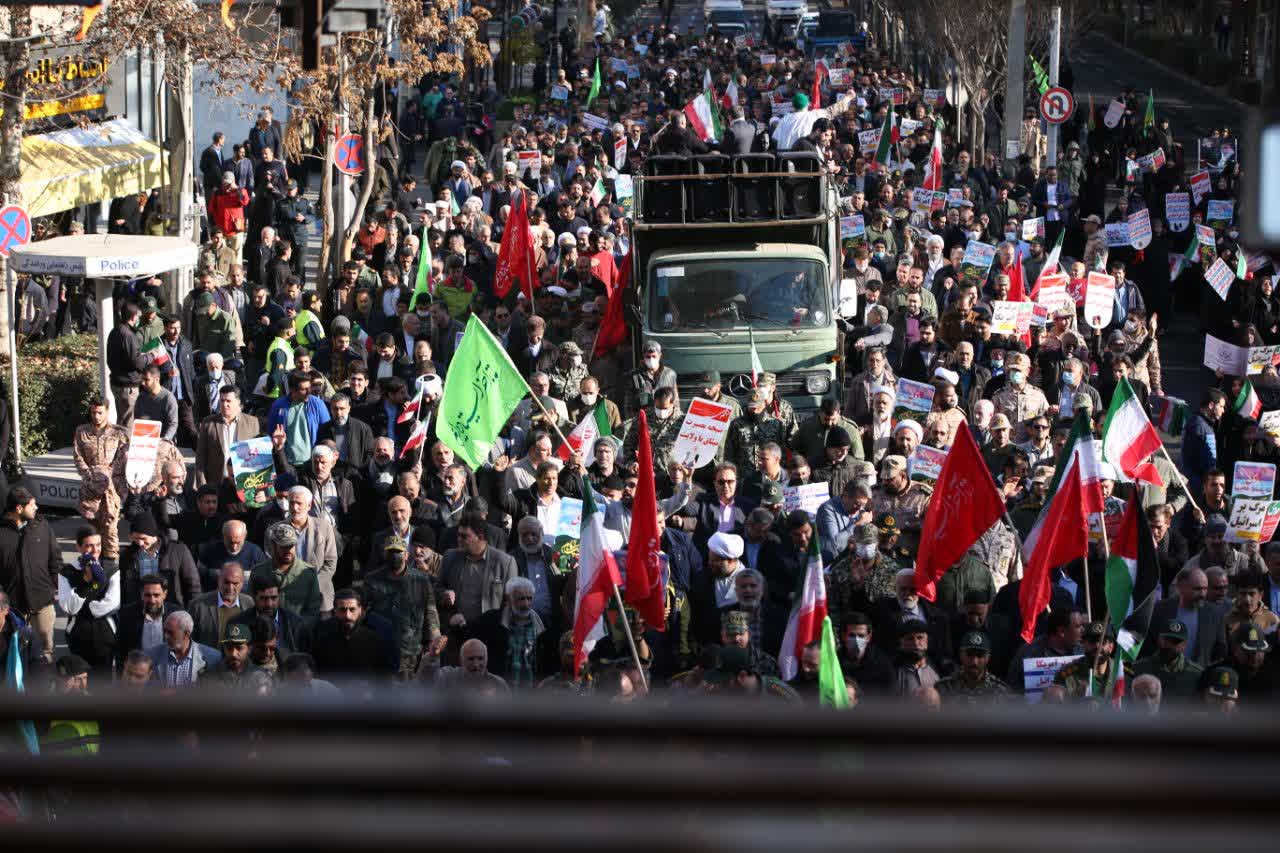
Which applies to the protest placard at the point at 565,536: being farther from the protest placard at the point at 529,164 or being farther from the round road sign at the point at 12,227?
the protest placard at the point at 529,164

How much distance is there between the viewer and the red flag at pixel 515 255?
18875 millimetres

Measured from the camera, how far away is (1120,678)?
8820mm

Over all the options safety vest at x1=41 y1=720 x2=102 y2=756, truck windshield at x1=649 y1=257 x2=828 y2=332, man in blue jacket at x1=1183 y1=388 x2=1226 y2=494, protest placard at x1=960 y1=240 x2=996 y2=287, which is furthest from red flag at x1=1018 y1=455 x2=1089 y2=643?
protest placard at x1=960 y1=240 x2=996 y2=287

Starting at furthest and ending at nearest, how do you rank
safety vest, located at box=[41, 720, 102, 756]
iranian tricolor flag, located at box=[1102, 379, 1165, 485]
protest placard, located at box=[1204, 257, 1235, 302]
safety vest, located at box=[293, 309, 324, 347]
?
1. protest placard, located at box=[1204, 257, 1235, 302]
2. safety vest, located at box=[293, 309, 324, 347]
3. iranian tricolor flag, located at box=[1102, 379, 1165, 485]
4. safety vest, located at box=[41, 720, 102, 756]

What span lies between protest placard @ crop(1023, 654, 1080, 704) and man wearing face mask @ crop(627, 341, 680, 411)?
5380mm

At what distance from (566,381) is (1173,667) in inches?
259

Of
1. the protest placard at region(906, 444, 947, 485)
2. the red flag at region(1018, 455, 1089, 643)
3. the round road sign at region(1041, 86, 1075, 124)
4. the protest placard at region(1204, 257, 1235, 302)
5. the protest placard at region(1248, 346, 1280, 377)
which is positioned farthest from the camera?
the round road sign at region(1041, 86, 1075, 124)

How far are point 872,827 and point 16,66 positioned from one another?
1686cm

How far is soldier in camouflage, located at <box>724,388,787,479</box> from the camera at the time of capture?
1315cm

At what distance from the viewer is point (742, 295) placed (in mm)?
15742

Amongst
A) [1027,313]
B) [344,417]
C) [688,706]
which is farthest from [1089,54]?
[688,706]

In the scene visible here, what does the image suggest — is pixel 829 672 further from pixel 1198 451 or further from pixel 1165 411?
pixel 1165 411

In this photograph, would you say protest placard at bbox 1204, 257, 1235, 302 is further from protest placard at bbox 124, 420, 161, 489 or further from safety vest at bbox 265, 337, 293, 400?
protest placard at bbox 124, 420, 161, 489

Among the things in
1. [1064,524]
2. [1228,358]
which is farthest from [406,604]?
[1228,358]
